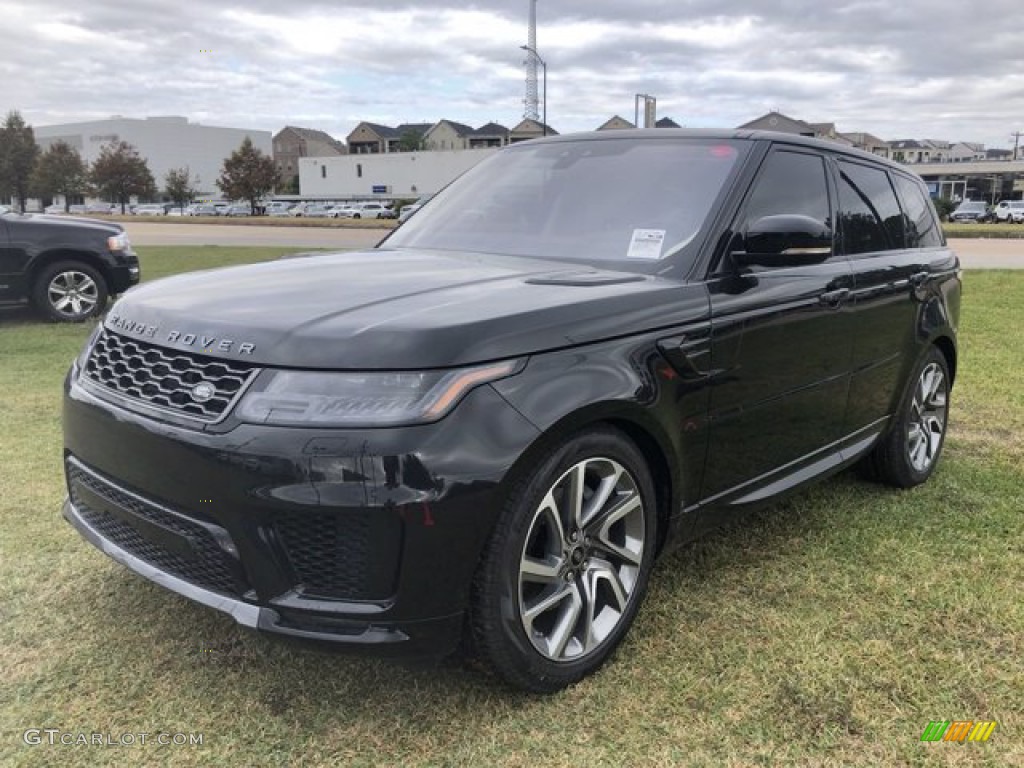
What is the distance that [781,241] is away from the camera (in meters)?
2.94

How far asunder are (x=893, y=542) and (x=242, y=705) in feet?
9.16

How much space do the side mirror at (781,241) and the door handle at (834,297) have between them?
1.18 feet

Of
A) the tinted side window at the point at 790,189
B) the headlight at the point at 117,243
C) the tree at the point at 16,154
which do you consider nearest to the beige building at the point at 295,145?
the tree at the point at 16,154

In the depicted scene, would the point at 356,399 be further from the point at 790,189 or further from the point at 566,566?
the point at 790,189

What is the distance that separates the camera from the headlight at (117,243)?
31.1 feet

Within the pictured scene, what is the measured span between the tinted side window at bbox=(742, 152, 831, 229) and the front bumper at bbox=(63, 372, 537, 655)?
1581 millimetres

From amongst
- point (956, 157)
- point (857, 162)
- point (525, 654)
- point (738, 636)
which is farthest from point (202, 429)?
point (956, 157)

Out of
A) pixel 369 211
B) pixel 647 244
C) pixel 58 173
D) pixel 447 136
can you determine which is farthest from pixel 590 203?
pixel 447 136

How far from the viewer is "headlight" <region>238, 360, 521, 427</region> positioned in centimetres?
215

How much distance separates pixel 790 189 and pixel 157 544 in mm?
2719

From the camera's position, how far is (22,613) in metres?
3.07

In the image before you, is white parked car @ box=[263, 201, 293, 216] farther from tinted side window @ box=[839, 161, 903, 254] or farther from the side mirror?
the side mirror

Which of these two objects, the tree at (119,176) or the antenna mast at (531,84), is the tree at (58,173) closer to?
the tree at (119,176)

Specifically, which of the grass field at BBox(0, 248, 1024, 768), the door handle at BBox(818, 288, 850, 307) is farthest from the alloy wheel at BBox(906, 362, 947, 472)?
the door handle at BBox(818, 288, 850, 307)
